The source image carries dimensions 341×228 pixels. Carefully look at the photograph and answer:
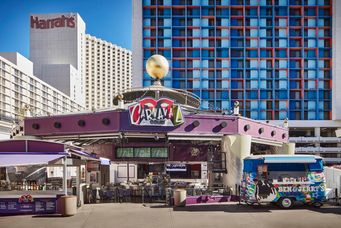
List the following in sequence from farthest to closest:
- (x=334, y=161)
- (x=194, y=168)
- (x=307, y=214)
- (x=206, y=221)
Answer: (x=334, y=161) < (x=194, y=168) < (x=307, y=214) < (x=206, y=221)

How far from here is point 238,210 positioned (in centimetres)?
2183

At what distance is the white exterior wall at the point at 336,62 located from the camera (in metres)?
92.5

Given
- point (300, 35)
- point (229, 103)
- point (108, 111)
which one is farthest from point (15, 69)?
point (108, 111)

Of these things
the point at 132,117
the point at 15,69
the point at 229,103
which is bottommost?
the point at 132,117

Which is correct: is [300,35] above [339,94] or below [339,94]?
above

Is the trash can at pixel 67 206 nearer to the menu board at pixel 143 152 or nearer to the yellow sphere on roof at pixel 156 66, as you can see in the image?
the menu board at pixel 143 152

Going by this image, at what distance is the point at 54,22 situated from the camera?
17600cm

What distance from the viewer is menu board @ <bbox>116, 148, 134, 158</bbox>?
32653mm

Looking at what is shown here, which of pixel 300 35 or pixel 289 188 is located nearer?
pixel 289 188

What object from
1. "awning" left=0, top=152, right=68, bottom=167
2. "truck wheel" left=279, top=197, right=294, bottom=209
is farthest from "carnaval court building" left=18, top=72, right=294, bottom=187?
"awning" left=0, top=152, right=68, bottom=167

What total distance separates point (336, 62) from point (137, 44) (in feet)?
147

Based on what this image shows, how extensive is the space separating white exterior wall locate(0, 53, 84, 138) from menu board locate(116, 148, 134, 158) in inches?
2287

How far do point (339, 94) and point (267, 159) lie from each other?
7785cm

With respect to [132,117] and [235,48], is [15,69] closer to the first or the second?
[235,48]
